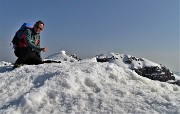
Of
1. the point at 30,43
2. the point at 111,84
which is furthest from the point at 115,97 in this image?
the point at 30,43

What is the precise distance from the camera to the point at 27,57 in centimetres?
1260

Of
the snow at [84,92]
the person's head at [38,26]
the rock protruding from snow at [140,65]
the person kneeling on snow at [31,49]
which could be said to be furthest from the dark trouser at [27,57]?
the rock protruding from snow at [140,65]

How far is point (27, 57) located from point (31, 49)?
445mm

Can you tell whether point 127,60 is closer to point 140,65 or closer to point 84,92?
point 140,65

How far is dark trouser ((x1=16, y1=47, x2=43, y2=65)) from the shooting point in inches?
496

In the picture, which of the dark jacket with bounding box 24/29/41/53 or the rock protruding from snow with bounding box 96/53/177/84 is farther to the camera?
the rock protruding from snow with bounding box 96/53/177/84

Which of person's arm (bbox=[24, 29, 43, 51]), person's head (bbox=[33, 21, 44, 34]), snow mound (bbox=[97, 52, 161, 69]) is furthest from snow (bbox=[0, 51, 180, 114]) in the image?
snow mound (bbox=[97, 52, 161, 69])

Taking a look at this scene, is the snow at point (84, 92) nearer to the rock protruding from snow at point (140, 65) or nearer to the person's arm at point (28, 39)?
the person's arm at point (28, 39)

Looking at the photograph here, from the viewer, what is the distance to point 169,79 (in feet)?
348

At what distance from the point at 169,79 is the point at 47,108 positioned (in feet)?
338

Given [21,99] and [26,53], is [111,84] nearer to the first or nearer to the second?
[21,99]

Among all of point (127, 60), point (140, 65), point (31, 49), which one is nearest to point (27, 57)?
point (31, 49)

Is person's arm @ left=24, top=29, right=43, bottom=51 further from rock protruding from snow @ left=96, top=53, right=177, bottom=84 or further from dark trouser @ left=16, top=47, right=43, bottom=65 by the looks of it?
rock protruding from snow @ left=96, top=53, right=177, bottom=84

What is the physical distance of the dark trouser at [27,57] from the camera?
12594mm
